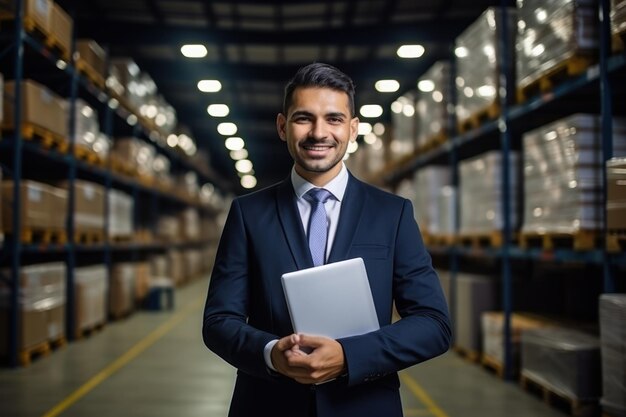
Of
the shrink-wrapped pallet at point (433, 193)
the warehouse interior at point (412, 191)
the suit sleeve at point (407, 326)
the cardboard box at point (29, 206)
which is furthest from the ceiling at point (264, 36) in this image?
the suit sleeve at point (407, 326)

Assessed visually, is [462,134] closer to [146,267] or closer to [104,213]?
[104,213]

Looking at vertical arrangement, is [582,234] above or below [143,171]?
below

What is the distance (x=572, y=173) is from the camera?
4.86 metres

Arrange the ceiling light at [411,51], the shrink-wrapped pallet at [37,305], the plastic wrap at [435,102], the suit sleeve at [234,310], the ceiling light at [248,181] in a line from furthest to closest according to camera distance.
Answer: the ceiling light at [248,181] → the ceiling light at [411,51] → the plastic wrap at [435,102] → the shrink-wrapped pallet at [37,305] → the suit sleeve at [234,310]

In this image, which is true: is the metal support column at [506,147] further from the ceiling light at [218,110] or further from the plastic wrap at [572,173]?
the ceiling light at [218,110]

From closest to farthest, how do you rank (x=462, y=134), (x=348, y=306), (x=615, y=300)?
(x=348, y=306) → (x=615, y=300) → (x=462, y=134)

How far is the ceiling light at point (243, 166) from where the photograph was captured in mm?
30298

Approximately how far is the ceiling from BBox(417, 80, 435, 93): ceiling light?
686mm

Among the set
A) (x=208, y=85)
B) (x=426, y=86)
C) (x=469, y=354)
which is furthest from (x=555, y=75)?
(x=208, y=85)

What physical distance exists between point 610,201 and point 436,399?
7.33ft

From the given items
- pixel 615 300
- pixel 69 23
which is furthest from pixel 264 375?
pixel 69 23

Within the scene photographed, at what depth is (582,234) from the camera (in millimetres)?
4738

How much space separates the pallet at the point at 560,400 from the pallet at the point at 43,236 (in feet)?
16.4

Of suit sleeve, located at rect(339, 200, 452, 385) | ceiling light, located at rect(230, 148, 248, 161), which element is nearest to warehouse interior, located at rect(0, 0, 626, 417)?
suit sleeve, located at rect(339, 200, 452, 385)
